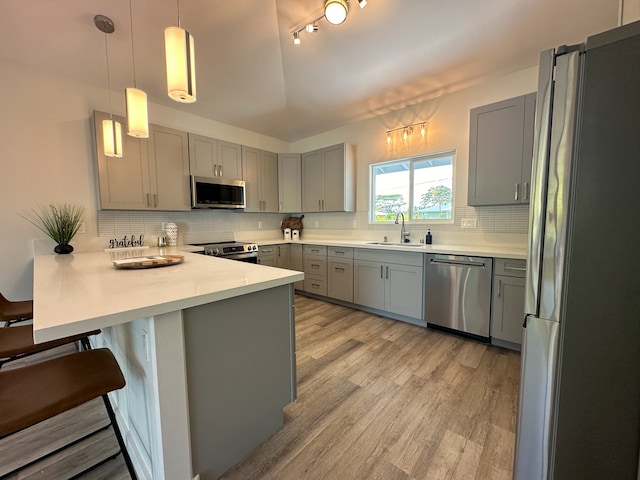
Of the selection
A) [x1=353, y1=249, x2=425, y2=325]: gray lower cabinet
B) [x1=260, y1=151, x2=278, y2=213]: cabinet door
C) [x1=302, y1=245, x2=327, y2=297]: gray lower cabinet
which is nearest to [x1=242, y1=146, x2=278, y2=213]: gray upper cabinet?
[x1=260, y1=151, x2=278, y2=213]: cabinet door

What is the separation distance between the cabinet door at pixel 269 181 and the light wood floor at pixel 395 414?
2.42 metres

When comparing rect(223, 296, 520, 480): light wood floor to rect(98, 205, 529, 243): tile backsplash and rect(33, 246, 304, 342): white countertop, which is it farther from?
rect(98, 205, 529, 243): tile backsplash

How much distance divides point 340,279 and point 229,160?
235 centimetres

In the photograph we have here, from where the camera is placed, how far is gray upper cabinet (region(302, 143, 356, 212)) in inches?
152

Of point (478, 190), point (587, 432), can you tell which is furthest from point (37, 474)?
point (478, 190)

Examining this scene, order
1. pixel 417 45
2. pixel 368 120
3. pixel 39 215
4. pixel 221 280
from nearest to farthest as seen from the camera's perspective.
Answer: pixel 221 280, pixel 417 45, pixel 39 215, pixel 368 120

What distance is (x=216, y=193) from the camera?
3.49m

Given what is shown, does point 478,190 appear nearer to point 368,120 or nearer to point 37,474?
point 368,120

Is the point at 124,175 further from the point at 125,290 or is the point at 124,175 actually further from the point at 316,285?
the point at 316,285

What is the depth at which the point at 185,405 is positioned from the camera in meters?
1.01

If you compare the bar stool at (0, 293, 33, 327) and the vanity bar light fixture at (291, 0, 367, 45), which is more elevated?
the vanity bar light fixture at (291, 0, 367, 45)

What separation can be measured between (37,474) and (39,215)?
94.0 inches

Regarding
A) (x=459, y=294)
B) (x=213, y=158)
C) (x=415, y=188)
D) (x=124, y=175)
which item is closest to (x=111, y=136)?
(x=124, y=175)

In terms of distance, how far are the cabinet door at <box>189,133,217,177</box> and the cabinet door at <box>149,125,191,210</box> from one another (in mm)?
69
